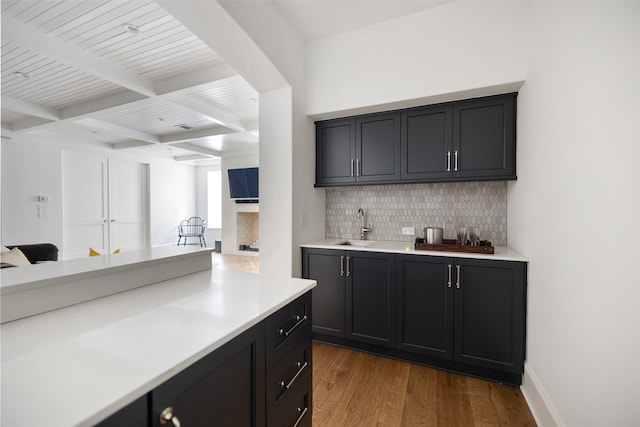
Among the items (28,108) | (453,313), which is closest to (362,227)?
(453,313)

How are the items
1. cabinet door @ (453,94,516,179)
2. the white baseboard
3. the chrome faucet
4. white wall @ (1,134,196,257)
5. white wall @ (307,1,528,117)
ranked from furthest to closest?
white wall @ (1,134,196,257), the chrome faucet, cabinet door @ (453,94,516,179), white wall @ (307,1,528,117), the white baseboard

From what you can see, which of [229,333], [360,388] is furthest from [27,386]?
[360,388]

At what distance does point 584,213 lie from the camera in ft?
4.19

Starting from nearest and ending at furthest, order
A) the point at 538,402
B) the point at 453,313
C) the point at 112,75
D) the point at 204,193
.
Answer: the point at 538,402 → the point at 453,313 → the point at 112,75 → the point at 204,193

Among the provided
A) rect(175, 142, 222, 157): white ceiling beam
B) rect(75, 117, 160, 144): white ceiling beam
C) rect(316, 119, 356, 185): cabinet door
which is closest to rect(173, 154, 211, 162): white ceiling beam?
rect(175, 142, 222, 157): white ceiling beam

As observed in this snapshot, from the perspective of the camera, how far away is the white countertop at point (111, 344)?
0.53 m

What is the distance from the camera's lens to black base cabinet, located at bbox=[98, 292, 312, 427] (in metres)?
0.66

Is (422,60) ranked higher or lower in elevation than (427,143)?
higher

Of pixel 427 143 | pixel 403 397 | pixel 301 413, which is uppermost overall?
pixel 427 143

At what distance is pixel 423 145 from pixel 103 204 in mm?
7709

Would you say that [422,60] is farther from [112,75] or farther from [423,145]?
[112,75]

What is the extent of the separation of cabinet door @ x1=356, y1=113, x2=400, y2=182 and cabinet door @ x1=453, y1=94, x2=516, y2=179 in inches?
20.2

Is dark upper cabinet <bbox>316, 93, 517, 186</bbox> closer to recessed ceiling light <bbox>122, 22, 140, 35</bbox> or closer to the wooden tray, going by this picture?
the wooden tray

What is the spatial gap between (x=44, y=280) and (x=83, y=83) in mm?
4041
